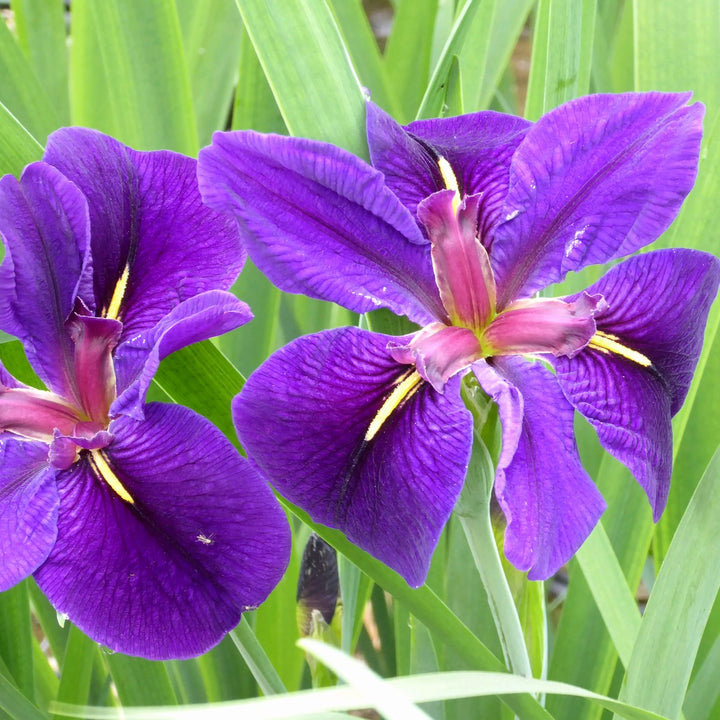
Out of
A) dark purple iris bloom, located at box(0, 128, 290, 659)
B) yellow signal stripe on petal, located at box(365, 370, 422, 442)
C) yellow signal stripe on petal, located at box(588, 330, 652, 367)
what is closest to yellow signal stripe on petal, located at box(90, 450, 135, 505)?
dark purple iris bloom, located at box(0, 128, 290, 659)

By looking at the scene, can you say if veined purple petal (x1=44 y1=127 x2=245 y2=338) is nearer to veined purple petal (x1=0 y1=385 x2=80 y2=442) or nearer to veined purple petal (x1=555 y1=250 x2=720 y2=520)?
veined purple petal (x1=0 y1=385 x2=80 y2=442)

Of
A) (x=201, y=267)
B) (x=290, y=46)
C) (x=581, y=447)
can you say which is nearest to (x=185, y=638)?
(x=201, y=267)

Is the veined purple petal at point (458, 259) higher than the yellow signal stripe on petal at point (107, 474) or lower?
higher

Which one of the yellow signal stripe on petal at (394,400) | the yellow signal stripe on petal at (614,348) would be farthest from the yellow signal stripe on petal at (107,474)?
the yellow signal stripe on petal at (614,348)

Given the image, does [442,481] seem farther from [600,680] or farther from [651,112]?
[600,680]

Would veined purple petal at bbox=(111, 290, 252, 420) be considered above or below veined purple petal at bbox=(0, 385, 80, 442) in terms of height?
above

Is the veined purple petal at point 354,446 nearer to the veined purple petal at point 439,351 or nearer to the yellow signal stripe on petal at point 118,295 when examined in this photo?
the veined purple petal at point 439,351

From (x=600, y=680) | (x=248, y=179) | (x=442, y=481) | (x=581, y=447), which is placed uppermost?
(x=248, y=179)
